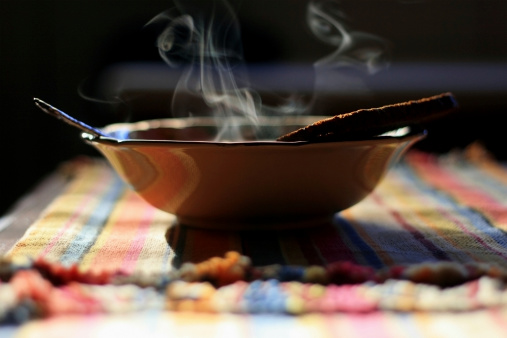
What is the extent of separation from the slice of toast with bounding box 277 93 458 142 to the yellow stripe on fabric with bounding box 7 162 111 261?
0.25 metres

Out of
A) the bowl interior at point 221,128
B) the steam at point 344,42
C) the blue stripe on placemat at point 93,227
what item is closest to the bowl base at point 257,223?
the blue stripe on placemat at point 93,227

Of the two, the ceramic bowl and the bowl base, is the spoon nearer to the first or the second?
the ceramic bowl

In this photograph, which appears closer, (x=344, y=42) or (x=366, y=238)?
(x=366, y=238)

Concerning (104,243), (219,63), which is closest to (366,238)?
(104,243)

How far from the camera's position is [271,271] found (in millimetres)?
480

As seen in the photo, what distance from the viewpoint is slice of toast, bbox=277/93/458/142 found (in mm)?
598

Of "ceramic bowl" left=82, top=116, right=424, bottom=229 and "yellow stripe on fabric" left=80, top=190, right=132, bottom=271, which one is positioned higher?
"ceramic bowl" left=82, top=116, right=424, bottom=229

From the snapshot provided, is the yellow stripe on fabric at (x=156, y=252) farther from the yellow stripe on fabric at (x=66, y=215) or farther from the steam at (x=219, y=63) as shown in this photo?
the steam at (x=219, y=63)

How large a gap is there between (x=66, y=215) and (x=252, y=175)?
0.86ft

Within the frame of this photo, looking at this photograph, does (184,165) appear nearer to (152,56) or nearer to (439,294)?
(439,294)

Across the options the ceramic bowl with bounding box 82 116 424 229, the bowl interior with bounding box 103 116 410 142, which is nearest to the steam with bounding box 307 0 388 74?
the bowl interior with bounding box 103 116 410 142

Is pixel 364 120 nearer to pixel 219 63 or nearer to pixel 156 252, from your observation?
pixel 156 252

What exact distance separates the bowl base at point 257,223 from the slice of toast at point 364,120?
9 centimetres

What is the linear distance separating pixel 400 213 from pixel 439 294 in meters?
0.34
